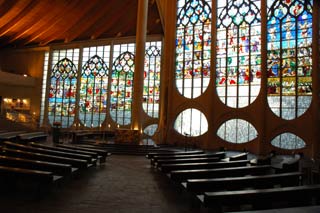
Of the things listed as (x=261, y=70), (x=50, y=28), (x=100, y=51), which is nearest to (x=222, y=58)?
(x=261, y=70)

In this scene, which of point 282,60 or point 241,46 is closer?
point 282,60

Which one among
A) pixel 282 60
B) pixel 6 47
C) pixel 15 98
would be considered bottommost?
pixel 15 98

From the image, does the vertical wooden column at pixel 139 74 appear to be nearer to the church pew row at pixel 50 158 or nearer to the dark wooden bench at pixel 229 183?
the church pew row at pixel 50 158

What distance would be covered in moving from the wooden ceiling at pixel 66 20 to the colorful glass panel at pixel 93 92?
236 cm

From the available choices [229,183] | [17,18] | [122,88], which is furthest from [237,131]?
[17,18]

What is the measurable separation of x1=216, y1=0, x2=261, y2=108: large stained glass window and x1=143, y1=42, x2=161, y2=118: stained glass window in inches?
208

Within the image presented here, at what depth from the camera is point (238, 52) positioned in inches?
624

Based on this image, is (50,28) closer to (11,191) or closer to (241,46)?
(241,46)

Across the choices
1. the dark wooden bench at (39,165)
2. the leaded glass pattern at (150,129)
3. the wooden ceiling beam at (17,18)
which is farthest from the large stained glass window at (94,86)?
the dark wooden bench at (39,165)

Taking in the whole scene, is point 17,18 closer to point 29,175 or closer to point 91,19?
point 91,19

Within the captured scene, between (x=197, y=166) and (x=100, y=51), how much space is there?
60.9ft

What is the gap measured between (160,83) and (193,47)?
12.9ft

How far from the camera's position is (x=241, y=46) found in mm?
15797

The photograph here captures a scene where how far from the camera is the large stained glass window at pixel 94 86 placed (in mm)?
21578
